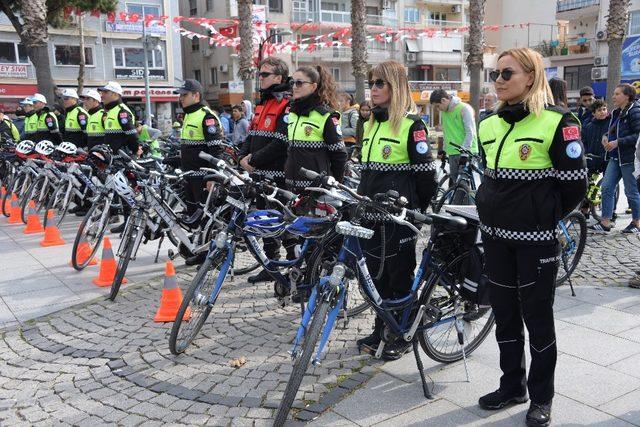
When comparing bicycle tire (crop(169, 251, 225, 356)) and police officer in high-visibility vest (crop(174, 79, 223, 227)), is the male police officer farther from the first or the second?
bicycle tire (crop(169, 251, 225, 356))

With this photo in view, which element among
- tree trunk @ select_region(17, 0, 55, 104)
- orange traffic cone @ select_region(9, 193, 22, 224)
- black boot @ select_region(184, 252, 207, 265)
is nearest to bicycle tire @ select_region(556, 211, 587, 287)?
black boot @ select_region(184, 252, 207, 265)

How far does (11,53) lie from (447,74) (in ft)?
109

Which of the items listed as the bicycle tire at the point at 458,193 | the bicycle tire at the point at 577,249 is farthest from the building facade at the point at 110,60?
the bicycle tire at the point at 577,249

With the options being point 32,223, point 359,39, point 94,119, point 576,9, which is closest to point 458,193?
point 94,119

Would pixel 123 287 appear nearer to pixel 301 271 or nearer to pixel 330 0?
pixel 301 271

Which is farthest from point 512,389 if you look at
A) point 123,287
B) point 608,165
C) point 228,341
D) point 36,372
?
point 608,165

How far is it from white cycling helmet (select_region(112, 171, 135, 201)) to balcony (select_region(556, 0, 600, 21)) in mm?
39631

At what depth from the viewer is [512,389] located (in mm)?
3438

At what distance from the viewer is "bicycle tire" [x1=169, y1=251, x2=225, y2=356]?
4.16m

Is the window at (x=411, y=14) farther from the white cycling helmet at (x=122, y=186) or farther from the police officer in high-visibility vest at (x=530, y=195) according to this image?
the police officer in high-visibility vest at (x=530, y=195)

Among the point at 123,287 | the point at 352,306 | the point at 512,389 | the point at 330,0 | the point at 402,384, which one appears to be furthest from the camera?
the point at 330,0

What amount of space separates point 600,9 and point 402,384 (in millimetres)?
39641

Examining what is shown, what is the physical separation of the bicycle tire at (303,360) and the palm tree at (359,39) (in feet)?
55.8

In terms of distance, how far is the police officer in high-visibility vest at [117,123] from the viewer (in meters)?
8.55
